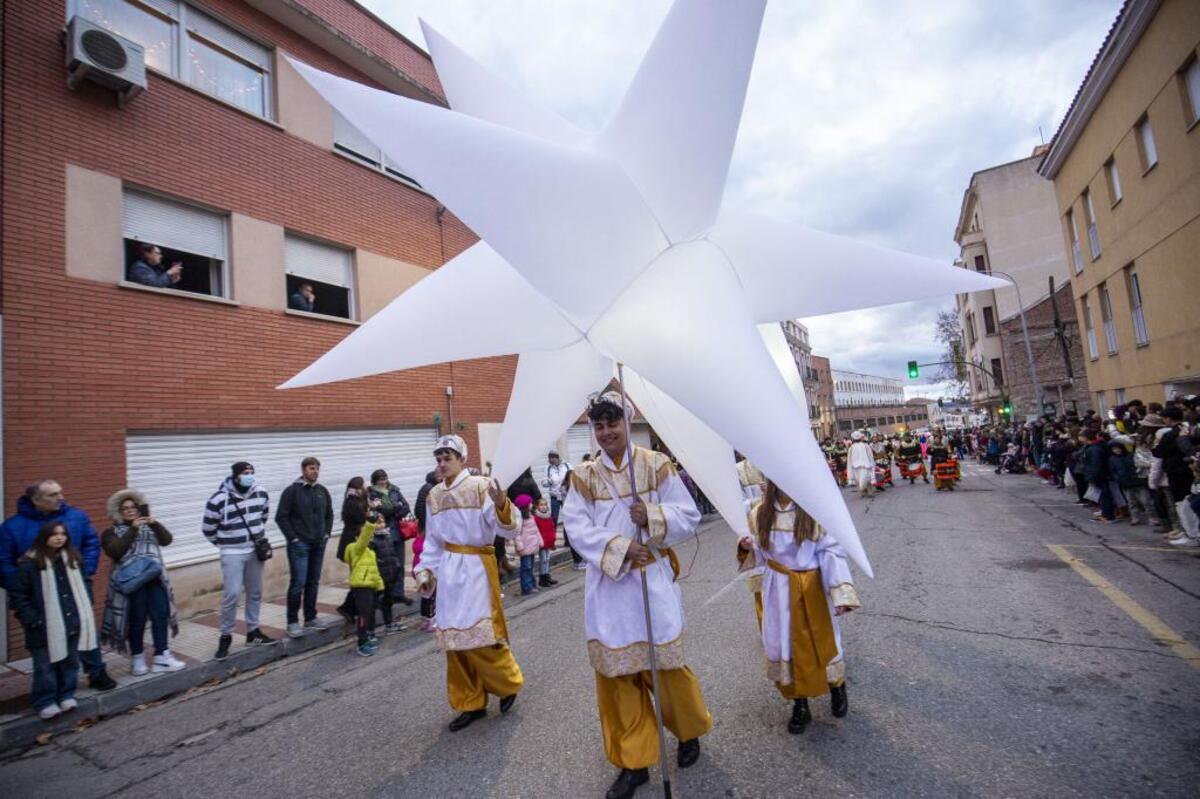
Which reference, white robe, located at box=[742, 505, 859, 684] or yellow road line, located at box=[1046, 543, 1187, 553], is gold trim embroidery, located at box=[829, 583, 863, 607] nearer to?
white robe, located at box=[742, 505, 859, 684]

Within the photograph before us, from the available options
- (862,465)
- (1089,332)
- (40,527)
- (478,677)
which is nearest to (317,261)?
(40,527)

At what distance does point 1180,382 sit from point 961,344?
127 ft

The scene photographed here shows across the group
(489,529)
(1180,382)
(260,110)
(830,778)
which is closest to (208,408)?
(260,110)

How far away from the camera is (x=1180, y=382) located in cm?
1125

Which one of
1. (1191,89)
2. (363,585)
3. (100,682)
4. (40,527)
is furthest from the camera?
(1191,89)

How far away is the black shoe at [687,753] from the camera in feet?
8.86

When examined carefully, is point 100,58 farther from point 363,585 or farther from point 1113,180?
point 1113,180

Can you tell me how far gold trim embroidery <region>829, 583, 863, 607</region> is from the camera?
295 centimetres

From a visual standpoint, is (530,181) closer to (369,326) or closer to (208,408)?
(369,326)

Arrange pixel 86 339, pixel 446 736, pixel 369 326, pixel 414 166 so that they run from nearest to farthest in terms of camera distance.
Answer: pixel 414 166 < pixel 369 326 < pixel 446 736 < pixel 86 339

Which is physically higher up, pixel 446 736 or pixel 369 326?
pixel 369 326

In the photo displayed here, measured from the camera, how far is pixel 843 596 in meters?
2.96

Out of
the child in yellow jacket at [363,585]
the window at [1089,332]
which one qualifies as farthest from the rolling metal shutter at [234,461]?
the window at [1089,332]

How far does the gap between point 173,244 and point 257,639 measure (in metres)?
5.52
